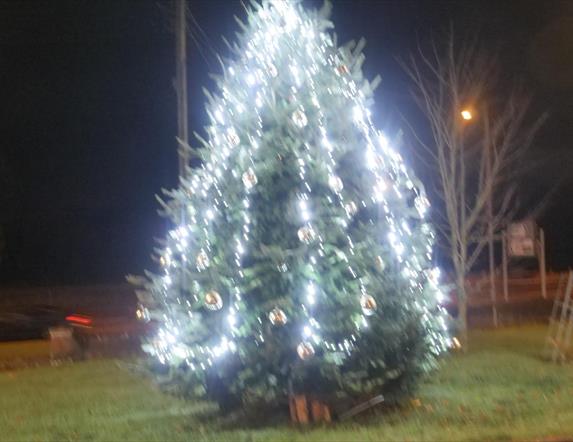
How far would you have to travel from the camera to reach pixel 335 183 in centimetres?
1023

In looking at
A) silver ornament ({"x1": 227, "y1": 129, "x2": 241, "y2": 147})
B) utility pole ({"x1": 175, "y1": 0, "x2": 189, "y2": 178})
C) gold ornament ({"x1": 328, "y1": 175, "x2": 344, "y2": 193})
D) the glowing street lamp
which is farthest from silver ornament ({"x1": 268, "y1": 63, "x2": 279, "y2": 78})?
the glowing street lamp

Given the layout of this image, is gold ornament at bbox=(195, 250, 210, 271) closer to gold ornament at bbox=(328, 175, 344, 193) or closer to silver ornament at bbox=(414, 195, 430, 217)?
gold ornament at bbox=(328, 175, 344, 193)

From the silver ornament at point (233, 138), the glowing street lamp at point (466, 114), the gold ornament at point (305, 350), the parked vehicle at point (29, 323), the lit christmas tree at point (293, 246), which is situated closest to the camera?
the gold ornament at point (305, 350)

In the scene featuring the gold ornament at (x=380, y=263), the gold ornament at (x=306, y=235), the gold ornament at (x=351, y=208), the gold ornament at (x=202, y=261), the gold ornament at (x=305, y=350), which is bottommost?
the gold ornament at (x=305, y=350)

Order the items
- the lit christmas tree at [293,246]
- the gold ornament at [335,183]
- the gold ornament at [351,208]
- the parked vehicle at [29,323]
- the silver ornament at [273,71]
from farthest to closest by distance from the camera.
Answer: the parked vehicle at [29,323]
the silver ornament at [273,71]
the gold ornament at [351,208]
the gold ornament at [335,183]
the lit christmas tree at [293,246]

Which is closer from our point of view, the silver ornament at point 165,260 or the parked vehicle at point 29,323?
the silver ornament at point 165,260

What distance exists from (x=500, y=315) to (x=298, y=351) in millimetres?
17522

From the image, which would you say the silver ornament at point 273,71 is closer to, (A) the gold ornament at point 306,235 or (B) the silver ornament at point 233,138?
(B) the silver ornament at point 233,138

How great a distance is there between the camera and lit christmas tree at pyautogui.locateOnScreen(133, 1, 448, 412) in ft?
32.5

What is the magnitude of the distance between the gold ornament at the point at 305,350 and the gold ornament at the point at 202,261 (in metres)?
1.45

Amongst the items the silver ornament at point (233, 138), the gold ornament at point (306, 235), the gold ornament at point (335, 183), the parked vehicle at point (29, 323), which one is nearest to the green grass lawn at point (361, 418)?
the gold ornament at point (306, 235)

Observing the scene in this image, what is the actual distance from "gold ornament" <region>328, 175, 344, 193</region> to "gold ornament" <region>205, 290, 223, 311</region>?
Answer: 1733 mm

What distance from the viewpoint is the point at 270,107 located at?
34.2ft

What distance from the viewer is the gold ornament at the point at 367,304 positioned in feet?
32.6
